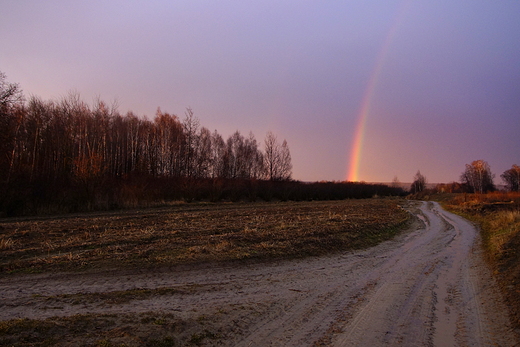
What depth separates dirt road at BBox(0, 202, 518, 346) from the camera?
4.86 m

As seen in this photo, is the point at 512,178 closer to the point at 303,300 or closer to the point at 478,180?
the point at 478,180

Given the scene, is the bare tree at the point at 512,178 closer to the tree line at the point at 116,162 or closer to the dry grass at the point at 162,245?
the tree line at the point at 116,162

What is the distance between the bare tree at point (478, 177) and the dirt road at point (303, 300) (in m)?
102

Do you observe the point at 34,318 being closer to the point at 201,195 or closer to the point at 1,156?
the point at 1,156

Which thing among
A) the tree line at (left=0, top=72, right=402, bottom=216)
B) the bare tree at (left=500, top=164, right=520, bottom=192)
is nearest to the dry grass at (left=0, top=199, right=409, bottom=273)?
the tree line at (left=0, top=72, right=402, bottom=216)

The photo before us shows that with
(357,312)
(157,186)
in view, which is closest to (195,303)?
(357,312)

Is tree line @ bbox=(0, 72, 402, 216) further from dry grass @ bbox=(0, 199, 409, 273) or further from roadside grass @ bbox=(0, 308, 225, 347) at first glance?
roadside grass @ bbox=(0, 308, 225, 347)

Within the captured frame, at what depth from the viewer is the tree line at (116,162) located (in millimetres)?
26688

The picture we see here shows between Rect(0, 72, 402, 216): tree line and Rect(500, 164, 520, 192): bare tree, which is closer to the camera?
Rect(0, 72, 402, 216): tree line

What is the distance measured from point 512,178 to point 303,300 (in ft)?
436

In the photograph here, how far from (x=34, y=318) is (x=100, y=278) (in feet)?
7.94

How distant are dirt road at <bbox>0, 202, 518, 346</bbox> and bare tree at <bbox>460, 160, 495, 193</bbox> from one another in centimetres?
10188

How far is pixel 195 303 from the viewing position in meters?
6.02

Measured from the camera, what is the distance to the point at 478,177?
97.1 m
